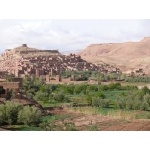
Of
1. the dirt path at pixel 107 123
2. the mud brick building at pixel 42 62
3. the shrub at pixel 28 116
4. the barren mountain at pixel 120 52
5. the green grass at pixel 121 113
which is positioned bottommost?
the dirt path at pixel 107 123

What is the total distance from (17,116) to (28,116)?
443 mm

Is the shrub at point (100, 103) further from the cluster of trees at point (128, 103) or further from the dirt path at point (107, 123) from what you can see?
the dirt path at point (107, 123)

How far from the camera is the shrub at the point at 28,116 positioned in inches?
425

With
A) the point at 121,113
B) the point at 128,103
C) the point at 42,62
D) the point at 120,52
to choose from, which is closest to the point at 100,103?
the point at 128,103

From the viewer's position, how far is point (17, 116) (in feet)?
36.5

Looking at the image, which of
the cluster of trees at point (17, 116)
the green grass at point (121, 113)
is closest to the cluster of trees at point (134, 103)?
the green grass at point (121, 113)

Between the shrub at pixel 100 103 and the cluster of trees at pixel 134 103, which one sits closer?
the cluster of trees at pixel 134 103

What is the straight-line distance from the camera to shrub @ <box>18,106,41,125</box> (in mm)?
10793

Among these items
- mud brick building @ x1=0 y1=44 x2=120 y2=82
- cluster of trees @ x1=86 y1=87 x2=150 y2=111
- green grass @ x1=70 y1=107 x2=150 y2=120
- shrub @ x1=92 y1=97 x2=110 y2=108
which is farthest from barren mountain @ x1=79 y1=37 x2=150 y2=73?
green grass @ x1=70 y1=107 x2=150 y2=120

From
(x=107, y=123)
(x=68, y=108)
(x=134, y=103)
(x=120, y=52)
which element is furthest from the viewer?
(x=120, y=52)

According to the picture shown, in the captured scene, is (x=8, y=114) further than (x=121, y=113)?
No

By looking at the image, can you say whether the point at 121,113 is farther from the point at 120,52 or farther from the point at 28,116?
the point at 120,52

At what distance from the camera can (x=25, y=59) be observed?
40062mm
